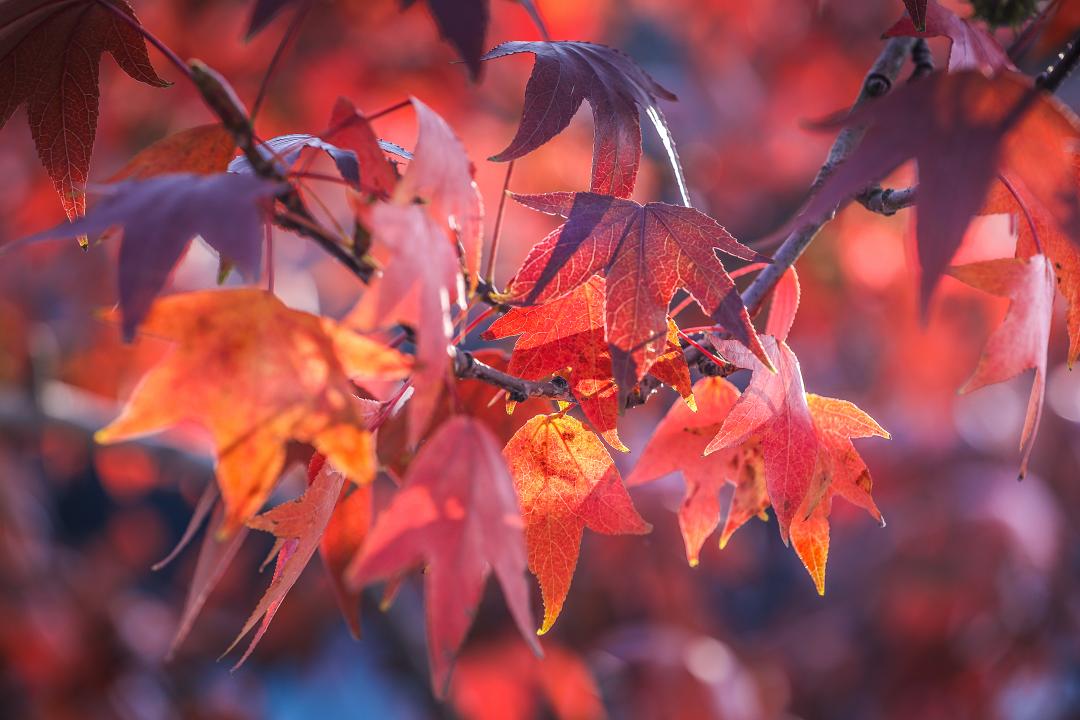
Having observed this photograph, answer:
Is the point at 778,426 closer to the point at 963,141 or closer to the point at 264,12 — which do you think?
the point at 963,141

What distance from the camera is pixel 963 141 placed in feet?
1.57

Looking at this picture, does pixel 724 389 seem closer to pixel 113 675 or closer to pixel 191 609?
pixel 191 609

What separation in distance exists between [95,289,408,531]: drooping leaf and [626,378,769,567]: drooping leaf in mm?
322

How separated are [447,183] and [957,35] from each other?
0.44 meters

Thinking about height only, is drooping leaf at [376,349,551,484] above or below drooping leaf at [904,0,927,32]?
below

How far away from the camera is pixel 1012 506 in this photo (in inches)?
90.4

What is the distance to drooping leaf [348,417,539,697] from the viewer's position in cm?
43

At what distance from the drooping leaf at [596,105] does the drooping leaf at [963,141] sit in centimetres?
19

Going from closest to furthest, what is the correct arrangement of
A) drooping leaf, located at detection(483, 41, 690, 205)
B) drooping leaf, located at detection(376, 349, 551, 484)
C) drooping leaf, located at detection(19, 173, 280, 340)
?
drooping leaf, located at detection(19, 173, 280, 340), drooping leaf, located at detection(376, 349, 551, 484), drooping leaf, located at detection(483, 41, 690, 205)

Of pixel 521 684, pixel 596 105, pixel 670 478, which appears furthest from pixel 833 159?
pixel 521 684

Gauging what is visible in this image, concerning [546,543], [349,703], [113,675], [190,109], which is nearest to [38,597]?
[113,675]

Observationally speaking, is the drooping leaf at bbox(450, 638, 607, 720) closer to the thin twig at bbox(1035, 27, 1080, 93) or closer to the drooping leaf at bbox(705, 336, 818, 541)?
the drooping leaf at bbox(705, 336, 818, 541)

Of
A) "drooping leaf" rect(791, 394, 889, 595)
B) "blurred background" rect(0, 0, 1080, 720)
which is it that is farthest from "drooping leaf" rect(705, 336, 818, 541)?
"blurred background" rect(0, 0, 1080, 720)

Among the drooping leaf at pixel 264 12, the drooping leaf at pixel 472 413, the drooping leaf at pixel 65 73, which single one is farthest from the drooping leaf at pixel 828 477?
the drooping leaf at pixel 65 73
